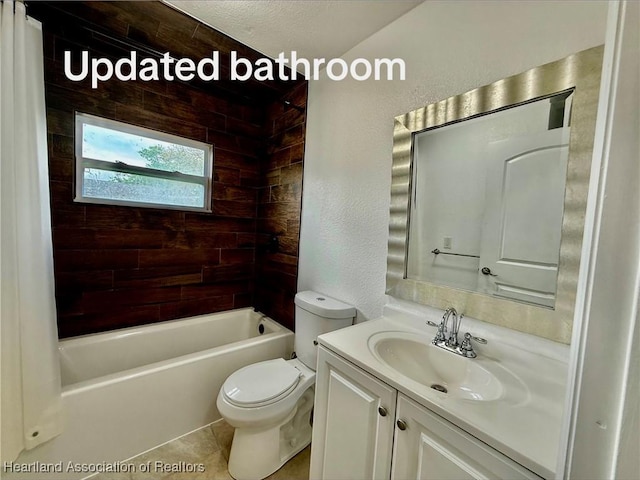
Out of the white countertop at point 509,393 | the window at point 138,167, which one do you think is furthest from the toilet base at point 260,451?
the window at point 138,167

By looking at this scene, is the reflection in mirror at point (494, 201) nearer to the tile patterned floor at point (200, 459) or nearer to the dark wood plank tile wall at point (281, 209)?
the dark wood plank tile wall at point (281, 209)

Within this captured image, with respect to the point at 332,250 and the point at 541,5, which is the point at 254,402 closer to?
the point at 332,250

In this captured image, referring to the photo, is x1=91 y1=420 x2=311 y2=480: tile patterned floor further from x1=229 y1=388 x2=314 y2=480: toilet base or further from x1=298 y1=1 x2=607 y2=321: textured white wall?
x1=298 y1=1 x2=607 y2=321: textured white wall

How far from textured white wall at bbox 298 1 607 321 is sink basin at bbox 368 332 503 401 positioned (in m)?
0.33

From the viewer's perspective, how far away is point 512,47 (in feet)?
3.40

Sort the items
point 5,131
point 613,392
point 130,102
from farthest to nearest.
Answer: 1. point 130,102
2. point 5,131
3. point 613,392

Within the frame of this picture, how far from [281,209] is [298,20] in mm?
1279

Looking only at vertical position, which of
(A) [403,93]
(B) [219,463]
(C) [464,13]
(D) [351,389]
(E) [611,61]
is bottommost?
(B) [219,463]

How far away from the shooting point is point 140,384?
1.49 metres

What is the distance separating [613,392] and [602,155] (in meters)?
0.28

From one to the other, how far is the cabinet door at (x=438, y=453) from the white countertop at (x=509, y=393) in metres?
0.03

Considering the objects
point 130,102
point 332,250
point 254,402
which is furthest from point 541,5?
point 130,102

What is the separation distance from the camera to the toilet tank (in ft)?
5.13

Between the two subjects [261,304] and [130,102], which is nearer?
[130,102]
